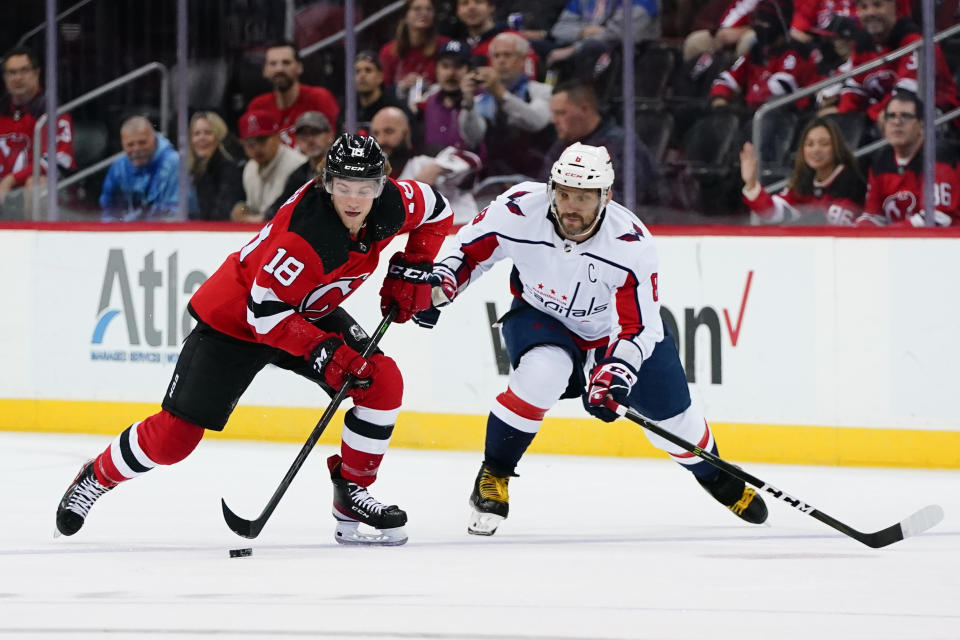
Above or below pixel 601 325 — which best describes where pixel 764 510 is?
below

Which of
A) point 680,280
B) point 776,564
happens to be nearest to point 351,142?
point 776,564

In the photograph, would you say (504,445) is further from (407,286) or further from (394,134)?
(394,134)

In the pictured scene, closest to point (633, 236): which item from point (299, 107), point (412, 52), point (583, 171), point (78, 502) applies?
point (583, 171)

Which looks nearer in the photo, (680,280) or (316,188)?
(316,188)

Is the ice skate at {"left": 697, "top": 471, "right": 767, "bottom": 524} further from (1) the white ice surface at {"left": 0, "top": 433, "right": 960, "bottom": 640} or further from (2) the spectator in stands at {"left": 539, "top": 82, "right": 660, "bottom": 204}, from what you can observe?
(2) the spectator in stands at {"left": 539, "top": 82, "right": 660, "bottom": 204}

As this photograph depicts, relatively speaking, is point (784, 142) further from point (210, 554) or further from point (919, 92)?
point (210, 554)

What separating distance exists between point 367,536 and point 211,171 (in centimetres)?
313

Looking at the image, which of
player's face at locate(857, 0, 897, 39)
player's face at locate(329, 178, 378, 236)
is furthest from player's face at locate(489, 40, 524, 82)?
player's face at locate(329, 178, 378, 236)

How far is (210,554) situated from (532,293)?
1079 millimetres

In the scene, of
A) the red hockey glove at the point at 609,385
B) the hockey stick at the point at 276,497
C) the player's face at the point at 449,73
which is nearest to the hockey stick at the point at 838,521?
the red hockey glove at the point at 609,385

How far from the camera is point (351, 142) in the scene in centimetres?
384

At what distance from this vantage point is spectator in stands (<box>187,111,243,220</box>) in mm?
6809

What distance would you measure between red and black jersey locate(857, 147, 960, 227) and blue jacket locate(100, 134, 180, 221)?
283 centimetres

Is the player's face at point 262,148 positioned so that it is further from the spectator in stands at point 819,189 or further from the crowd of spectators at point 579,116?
the spectator in stands at point 819,189
